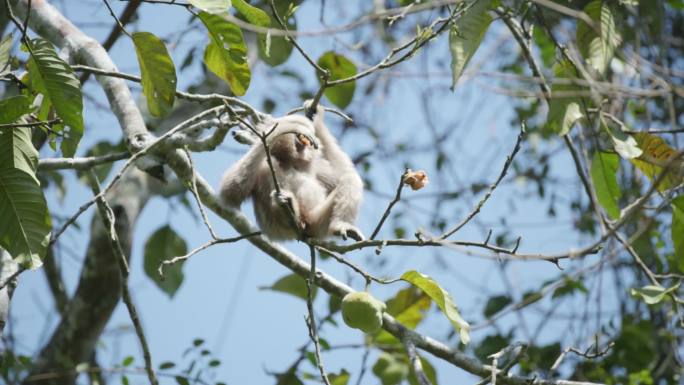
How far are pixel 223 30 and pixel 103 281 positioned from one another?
8.65 ft

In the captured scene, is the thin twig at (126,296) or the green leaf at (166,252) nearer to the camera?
the thin twig at (126,296)

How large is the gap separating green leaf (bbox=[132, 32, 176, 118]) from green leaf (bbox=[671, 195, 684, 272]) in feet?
8.07

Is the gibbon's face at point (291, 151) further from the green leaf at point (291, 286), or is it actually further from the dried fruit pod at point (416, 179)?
the dried fruit pod at point (416, 179)

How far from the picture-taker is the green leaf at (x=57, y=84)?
3232 millimetres

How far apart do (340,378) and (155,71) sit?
2169mm

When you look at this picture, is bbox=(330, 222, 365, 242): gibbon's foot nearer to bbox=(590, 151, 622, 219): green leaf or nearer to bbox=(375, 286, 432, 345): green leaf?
bbox=(375, 286, 432, 345): green leaf

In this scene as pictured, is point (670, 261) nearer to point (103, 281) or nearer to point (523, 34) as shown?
point (523, 34)

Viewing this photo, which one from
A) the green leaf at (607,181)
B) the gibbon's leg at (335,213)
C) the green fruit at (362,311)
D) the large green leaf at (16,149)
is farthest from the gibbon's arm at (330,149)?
the large green leaf at (16,149)

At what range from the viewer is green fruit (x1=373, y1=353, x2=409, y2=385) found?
188 inches

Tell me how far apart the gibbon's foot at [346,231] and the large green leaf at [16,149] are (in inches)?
74.9

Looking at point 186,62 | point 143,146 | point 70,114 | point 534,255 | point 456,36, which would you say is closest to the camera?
point 534,255

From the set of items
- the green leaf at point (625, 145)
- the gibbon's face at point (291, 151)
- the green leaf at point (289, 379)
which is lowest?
the green leaf at point (289, 379)

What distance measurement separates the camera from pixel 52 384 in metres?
5.68

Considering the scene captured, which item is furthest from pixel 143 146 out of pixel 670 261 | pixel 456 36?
pixel 670 261
